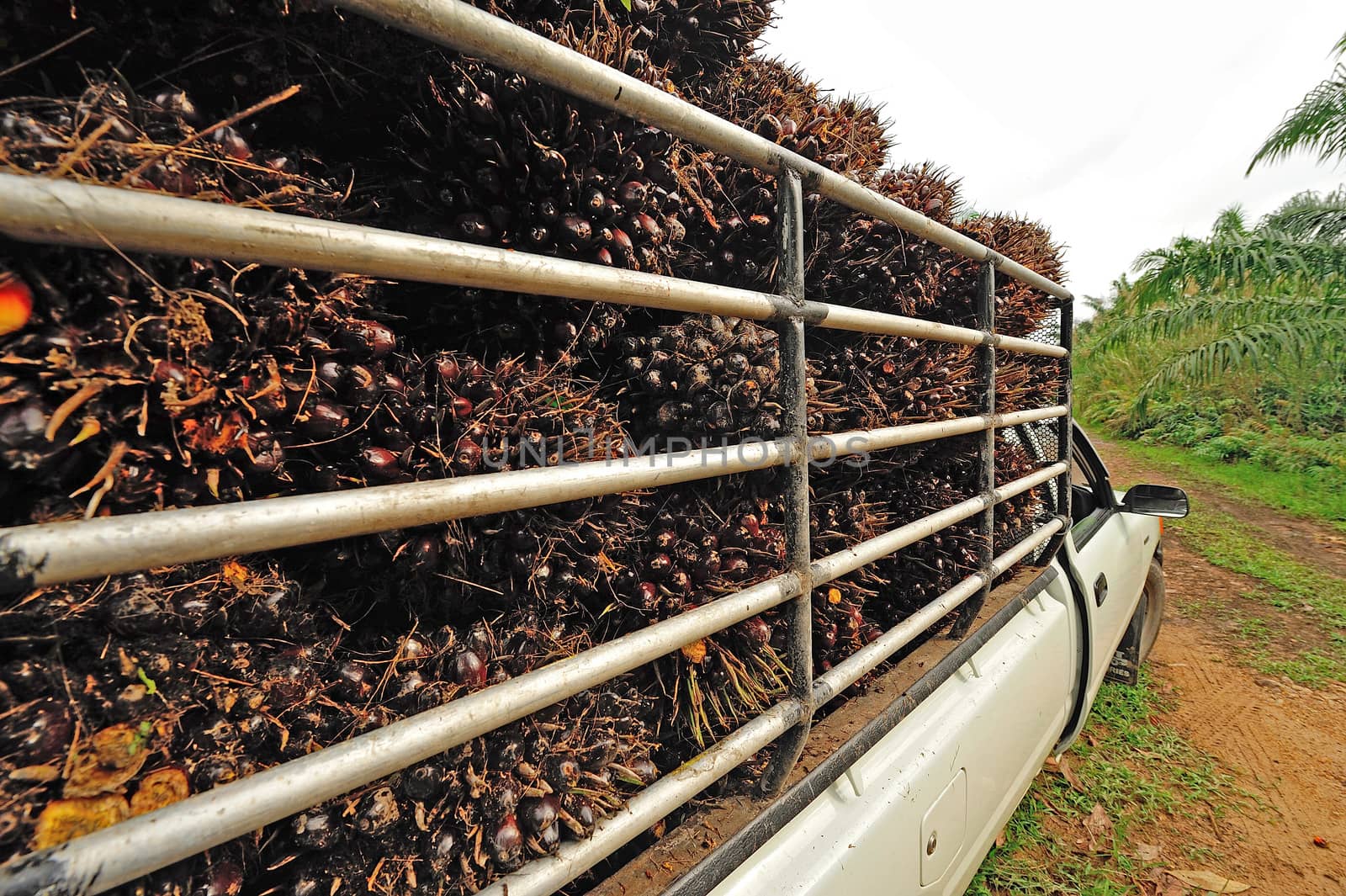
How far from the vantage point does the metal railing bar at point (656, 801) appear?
77cm

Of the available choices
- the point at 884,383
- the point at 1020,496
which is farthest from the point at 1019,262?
the point at 884,383

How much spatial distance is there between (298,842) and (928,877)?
1.37 metres

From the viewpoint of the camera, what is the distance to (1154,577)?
3707 millimetres

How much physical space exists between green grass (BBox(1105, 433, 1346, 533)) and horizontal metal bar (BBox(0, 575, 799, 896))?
36.3 ft

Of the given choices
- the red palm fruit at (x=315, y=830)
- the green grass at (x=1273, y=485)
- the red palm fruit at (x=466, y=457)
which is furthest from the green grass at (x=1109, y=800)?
the green grass at (x=1273, y=485)

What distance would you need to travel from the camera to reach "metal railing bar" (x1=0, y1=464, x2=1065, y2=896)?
458 millimetres

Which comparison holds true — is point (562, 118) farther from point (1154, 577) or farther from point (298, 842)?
point (1154, 577)

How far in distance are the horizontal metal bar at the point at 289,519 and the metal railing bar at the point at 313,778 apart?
21 cm

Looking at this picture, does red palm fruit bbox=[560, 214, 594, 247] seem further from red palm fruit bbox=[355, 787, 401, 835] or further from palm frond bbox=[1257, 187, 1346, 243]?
palm frond bbox=[1257, 187, 1346, 243]

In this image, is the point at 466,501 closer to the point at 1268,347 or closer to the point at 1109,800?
the point at 1109,800

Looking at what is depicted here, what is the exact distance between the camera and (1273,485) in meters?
9.42

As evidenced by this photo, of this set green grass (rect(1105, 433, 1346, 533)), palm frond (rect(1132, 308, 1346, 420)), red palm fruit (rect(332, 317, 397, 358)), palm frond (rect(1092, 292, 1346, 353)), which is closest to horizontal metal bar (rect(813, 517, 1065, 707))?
red palm fruit (rect(332, 317, 397, 358))

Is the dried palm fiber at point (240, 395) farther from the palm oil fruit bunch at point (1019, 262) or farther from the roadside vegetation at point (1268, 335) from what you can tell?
the roadside vegetation at point (1268, 335)

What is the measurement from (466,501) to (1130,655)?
14.9ft
